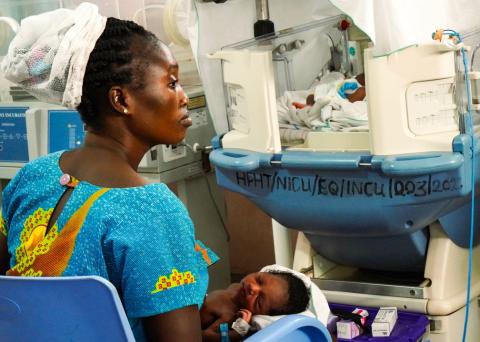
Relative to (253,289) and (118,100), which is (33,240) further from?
(253,289)

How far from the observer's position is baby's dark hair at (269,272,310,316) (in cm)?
184

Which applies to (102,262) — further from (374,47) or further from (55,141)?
(55,141)

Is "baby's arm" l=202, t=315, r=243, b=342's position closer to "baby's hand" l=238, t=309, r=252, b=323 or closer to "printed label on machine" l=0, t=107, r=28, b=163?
"baby's hand" l=238, t=309, r=252, b=323

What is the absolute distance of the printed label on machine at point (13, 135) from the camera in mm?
3010

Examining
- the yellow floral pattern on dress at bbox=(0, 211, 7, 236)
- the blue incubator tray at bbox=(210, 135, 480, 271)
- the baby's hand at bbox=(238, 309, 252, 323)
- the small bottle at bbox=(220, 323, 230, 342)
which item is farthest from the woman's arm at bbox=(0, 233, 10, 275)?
the blue incubator tray at bbox=(210, 135, 480, 271)

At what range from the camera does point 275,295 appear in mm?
1858

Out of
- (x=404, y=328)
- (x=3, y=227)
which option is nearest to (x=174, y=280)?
(x=3, y=227)

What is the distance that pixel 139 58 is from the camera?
4.40ft

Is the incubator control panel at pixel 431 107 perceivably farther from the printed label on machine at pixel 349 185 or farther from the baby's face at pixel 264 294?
the baby's face at pixel 264 294

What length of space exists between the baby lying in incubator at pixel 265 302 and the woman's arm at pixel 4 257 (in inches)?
19.3

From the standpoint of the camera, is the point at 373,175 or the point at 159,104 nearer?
the point at 159,104

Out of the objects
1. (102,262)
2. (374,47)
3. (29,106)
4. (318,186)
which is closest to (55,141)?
(29,106)

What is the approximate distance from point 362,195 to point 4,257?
0.82m

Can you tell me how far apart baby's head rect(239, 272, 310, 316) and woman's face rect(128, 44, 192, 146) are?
0.59m
